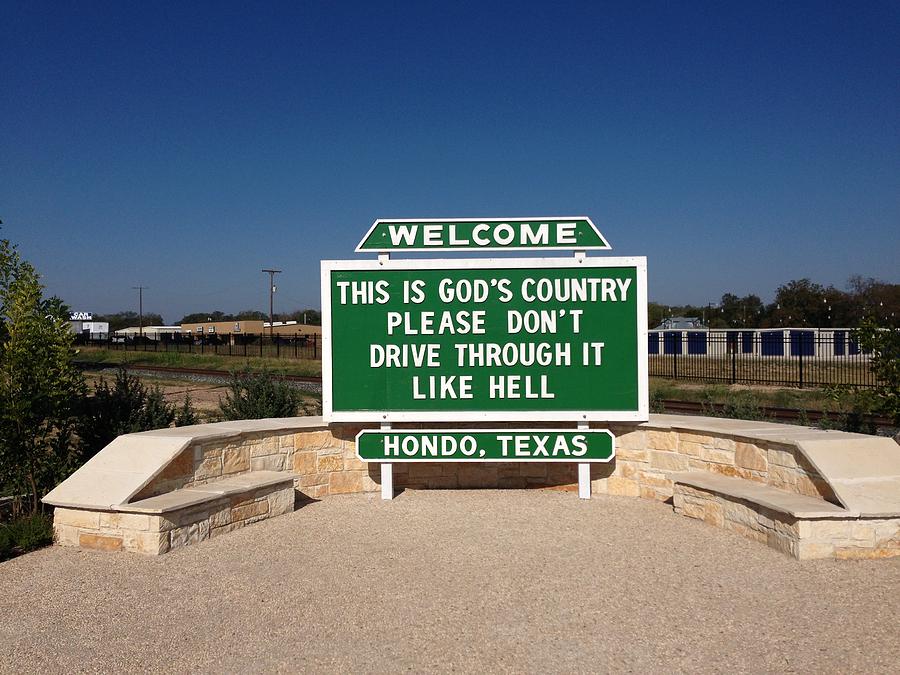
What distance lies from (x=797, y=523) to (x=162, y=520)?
210 inches

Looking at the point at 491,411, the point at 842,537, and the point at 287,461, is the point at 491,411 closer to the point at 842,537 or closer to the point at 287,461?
the point at 287,461

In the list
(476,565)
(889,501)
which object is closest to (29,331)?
(476,565)

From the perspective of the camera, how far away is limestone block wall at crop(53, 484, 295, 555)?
20.2 feet

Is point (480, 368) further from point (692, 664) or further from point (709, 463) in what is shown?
point (692, 664)

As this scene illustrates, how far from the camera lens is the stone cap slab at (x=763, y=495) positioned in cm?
579

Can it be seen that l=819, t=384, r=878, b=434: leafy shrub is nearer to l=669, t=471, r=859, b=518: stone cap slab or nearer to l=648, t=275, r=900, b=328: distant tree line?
l=669, t=471, r=859, b=518: stone cap slab

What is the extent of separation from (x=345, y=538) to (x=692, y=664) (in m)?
3.62

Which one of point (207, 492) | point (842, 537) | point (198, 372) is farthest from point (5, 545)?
point (198, 372)

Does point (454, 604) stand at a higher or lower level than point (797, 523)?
lower

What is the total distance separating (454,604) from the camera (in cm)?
507

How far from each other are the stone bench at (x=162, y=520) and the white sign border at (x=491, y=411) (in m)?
1.61

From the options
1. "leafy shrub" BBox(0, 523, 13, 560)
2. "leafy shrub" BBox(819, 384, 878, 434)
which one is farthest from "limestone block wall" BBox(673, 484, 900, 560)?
"leafy shrub" BBox(0, 523, 13, 560)

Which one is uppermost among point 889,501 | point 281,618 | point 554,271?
point 554,271

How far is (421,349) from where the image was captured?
8289 millimetres
